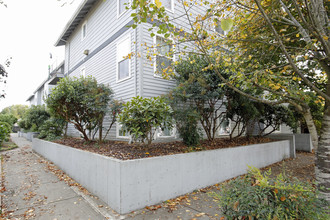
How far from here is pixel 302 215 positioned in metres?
2.07

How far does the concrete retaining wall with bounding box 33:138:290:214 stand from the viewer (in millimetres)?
3566

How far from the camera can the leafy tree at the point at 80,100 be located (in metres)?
6.89

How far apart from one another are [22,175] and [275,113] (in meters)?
10.6

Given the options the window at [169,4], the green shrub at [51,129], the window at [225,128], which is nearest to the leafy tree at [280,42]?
the window at [169,4]

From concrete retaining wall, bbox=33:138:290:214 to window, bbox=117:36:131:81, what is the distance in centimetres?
351

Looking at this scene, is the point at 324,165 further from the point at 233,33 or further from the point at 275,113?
the point at 275,113

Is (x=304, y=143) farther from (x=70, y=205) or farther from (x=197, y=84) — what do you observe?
(x=70, y=205)

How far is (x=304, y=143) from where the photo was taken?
37.0ft

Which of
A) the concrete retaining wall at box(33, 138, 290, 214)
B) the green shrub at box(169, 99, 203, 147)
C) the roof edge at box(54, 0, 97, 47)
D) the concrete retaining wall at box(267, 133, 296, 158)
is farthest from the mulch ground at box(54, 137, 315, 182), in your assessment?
the roof edge at box(54, 0, 97, 47)

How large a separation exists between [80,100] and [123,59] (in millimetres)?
2390

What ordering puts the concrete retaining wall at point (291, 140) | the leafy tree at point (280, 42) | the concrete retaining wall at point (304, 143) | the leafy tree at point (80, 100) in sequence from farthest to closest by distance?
1. the concrete retaining wall at point (304, 143)
2. the concrete retaining wall at point (291, 140)
3. the leafy tree at point (80, 100)
4. the leafy tree at point (280, 42)

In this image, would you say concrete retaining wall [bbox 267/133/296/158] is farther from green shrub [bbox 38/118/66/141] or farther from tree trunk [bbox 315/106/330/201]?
green shrub [bbox 38/118/66/141]

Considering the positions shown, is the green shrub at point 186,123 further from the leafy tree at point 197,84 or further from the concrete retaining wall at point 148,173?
the concrete retaining wall at point 148,173

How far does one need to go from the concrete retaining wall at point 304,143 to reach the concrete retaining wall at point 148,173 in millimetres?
6921
